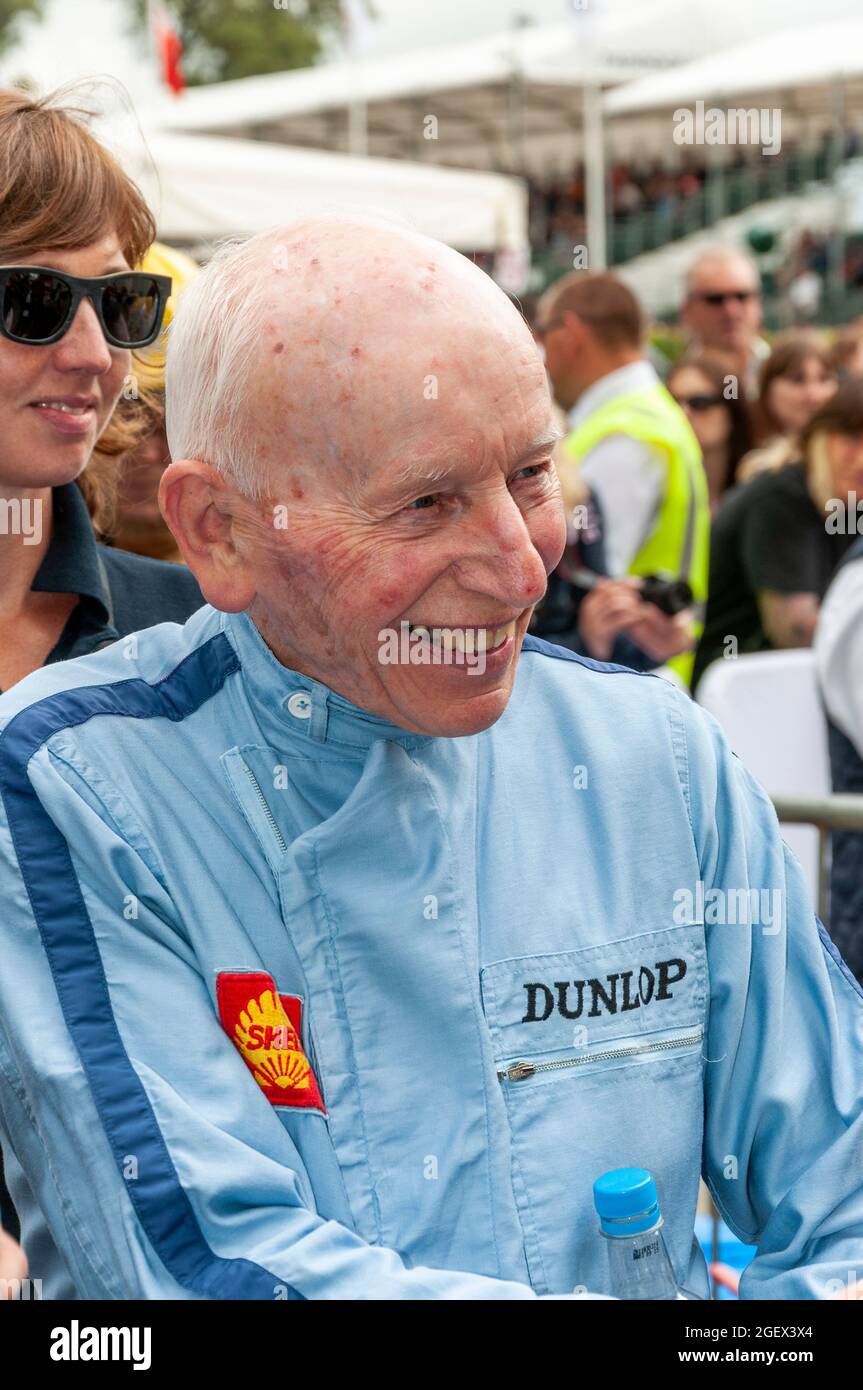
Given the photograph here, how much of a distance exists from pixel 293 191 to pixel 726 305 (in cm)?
369

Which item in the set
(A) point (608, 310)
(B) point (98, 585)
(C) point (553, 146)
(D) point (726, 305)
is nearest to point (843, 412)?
(A) point (608, 310)

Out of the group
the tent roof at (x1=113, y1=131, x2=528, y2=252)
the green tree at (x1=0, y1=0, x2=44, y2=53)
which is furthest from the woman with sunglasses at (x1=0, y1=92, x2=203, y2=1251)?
the green tree at (x1=0, y1=0, x2=44, y2=53)

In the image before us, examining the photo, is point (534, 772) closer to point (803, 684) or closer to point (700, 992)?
point (700, 992)

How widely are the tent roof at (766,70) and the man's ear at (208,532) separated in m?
17.4

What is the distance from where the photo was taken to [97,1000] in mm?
1386

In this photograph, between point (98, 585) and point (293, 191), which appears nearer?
point (98, 585)

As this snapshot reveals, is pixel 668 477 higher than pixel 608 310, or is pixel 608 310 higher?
pixel 608 310

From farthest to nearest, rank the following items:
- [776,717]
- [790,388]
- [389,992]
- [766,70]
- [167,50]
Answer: [167,50]
[766,70]
[790,388]
[776,717]
[389,992]

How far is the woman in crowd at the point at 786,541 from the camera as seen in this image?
5348mm

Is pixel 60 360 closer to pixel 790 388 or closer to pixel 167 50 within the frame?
pixel 790 388

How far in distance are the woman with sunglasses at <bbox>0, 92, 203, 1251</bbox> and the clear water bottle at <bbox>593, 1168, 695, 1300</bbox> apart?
3.67 ft

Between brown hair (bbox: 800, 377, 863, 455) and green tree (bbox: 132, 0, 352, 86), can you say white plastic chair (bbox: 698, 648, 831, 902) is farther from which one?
green tree (bbox: 132, 0, 352, 86)

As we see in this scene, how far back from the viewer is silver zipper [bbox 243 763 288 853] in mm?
1497

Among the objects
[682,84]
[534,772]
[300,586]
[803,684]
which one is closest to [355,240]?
[300,586]
